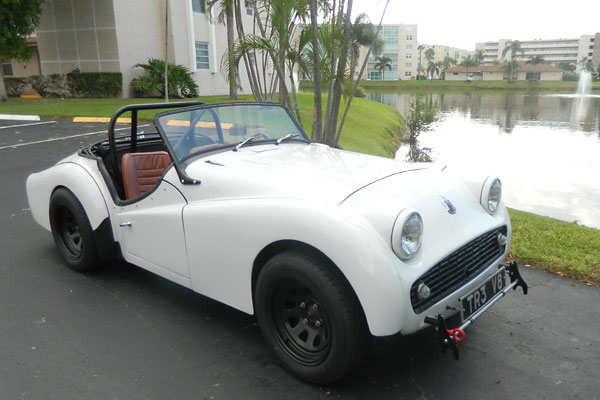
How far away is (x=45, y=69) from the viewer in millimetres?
24531

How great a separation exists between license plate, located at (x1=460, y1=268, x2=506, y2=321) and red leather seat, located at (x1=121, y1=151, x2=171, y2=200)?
7.96 ft

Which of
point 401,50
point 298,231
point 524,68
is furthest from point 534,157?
point 401,50

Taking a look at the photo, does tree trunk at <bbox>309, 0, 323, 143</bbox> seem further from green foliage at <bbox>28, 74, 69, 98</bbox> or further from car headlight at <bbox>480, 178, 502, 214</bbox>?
green foliage at <bbox>28, 74, 69, 98</bbox>

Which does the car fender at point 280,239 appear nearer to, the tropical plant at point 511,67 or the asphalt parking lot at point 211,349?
the asphalt parking lot at point 211,349

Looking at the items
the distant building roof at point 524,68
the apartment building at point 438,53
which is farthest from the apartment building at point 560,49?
the distant building roof at point 524,68

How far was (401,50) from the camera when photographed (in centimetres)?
12962

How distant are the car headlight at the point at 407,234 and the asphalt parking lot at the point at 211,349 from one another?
69 centimetres

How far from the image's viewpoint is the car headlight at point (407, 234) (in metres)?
2.24

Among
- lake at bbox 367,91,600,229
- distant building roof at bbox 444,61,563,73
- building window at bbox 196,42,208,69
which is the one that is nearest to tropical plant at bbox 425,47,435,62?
distant building roof at bbox 444,61,563,73

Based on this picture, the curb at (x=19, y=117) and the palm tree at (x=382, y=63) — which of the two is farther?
the palm tree at (x=382, y=63)

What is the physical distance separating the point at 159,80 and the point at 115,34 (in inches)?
116

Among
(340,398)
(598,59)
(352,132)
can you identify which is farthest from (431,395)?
(598,59)

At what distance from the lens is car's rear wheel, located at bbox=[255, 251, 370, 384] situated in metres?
2.26

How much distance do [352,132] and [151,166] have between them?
514 inches
